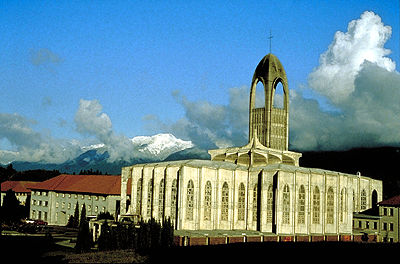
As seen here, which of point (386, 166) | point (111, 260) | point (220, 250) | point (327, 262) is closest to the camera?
point (327, 262)

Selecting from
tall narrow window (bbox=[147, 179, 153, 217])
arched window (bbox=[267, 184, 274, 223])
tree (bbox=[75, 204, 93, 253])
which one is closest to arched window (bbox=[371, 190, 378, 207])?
arched window (bbox=[267, 184, 274, 223])

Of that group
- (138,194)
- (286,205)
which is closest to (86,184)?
(138,194)

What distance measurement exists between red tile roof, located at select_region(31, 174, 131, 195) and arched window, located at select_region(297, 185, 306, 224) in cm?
2727

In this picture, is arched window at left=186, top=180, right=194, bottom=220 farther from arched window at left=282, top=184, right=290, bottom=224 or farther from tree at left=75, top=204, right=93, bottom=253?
tree at left=75, top=204, right=93, bottom=253

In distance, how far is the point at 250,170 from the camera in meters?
55.4

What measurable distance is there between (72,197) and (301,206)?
1412 inches

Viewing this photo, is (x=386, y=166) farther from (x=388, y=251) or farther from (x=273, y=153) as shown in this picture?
(x=388, y=251)

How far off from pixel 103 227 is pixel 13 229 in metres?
23.6

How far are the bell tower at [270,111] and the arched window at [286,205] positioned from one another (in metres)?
23.5

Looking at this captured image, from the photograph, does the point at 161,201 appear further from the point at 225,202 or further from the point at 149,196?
the point at 225,202

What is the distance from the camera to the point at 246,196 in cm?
5484

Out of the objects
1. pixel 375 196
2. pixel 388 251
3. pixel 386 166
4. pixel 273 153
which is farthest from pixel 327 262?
pixel 386 166

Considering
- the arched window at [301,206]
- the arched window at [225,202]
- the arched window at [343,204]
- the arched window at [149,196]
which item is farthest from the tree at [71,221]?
the arched window at [343,204]

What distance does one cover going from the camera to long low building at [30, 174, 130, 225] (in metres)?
70.5
